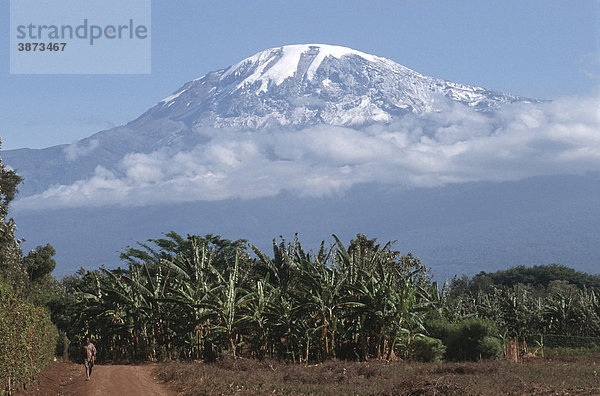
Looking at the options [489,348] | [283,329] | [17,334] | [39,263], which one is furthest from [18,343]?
[39,263]

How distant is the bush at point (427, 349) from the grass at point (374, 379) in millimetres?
3016

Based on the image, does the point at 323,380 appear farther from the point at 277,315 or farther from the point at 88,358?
the point at 88,358

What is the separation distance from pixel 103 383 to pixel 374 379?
27.0 ft

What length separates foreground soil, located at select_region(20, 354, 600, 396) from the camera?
59.5 feet

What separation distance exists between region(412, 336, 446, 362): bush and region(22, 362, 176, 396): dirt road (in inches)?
397

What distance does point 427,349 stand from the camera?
27.3 meters

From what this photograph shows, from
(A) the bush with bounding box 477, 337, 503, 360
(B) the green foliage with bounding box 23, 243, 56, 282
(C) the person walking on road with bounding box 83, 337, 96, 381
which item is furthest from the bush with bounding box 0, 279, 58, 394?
(B) the green foliage with bounding box 23, 243, 56, 282

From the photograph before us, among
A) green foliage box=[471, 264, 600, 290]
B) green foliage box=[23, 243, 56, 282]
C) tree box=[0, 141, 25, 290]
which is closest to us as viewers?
tree box=[0, 141, 25, 290]

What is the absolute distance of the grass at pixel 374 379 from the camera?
709 inches

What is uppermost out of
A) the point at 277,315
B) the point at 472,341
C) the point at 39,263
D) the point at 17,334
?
the point at 39,263

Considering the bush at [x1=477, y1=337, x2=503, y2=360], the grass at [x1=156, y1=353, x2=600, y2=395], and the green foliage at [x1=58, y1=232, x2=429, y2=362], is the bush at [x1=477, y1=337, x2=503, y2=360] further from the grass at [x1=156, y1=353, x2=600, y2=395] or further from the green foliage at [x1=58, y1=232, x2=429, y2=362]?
the grass at [x1=156, y1=353, x2=600, y2=395]

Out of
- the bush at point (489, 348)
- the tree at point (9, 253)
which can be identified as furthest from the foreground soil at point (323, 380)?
the tree at point (9, 253)

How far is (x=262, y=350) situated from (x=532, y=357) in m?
14.0

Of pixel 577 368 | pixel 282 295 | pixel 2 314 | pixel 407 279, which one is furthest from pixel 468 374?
pixel 2 314
